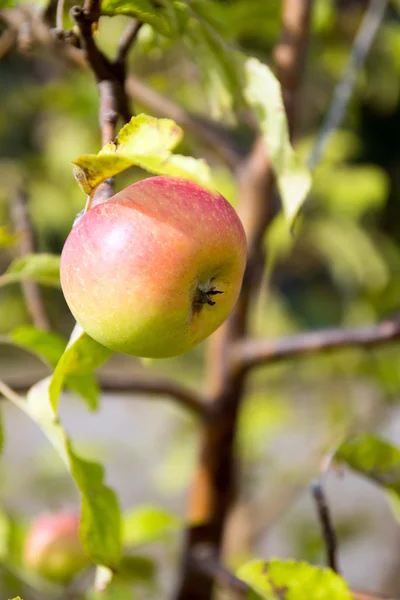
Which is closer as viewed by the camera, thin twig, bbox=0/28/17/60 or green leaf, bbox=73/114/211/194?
green leaf, bbox=73/114/211/194

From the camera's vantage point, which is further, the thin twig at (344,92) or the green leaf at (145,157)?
the thin twig at (344,92)

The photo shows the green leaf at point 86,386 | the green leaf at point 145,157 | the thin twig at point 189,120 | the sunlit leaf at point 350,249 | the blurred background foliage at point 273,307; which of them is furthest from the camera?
the sunlit leaf at point 350,249

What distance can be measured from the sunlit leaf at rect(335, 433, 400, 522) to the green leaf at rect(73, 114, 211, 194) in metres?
0.32

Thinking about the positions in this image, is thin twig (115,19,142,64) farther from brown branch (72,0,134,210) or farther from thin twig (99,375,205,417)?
thin twig (99,375,205,417)

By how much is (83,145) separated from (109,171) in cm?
162

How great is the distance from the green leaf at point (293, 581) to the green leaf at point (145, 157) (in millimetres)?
265

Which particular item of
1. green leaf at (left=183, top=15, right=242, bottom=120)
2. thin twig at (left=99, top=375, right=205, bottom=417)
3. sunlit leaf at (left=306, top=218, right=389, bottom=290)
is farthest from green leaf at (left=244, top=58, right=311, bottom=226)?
sunlit leaf at (left=306, top=218, right=389, bottom=290)

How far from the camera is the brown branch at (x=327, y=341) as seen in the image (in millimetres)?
656

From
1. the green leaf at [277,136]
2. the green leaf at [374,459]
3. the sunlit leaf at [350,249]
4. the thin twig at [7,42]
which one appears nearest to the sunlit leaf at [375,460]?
the green leaf at [374,459]

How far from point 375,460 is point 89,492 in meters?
0.24

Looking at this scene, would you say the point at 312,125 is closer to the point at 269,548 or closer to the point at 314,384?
the point at 314,384

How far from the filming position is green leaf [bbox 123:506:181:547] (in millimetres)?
713

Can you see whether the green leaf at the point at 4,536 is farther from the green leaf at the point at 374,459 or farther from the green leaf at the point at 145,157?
the green leaf at the point at 145,157

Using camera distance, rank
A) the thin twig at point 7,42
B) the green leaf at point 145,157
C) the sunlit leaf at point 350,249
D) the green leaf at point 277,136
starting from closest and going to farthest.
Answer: the green leaf at point 145,157
the green leaf at point 277,136
the thin twig at point 7,42
the sunlit leaf at point 350,249
